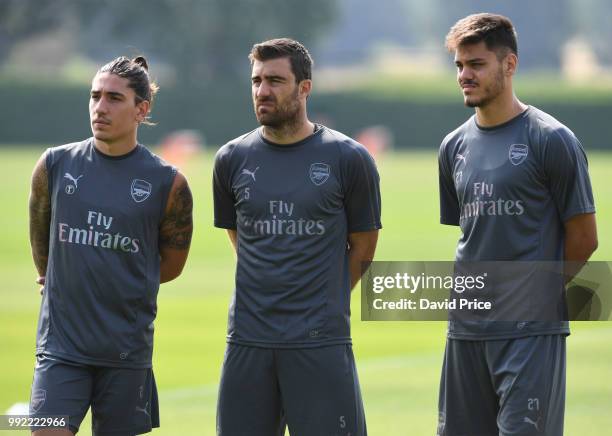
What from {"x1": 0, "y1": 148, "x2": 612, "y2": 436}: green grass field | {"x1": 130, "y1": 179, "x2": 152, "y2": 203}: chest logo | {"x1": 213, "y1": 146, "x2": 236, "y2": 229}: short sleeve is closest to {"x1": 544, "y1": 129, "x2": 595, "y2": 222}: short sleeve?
{"x1": 213, "y1": 146, "x2": 236, "y2": 229}: short sleeve

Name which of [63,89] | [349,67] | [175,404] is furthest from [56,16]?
[175,404]

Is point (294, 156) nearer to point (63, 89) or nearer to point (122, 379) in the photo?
point (122, 379)

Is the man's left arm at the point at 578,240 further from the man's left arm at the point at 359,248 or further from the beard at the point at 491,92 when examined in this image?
the man's left arm at the point at 359,248

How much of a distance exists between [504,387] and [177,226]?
1.66m

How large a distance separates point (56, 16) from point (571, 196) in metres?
75.4

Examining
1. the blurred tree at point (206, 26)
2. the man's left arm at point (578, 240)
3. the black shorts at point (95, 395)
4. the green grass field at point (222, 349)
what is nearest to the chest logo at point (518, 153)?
→ the man's left arm at point (578, 240)

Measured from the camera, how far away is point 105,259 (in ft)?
20.2

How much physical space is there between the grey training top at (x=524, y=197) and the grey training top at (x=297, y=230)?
48 centimetres

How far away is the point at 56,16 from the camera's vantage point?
3113 inches

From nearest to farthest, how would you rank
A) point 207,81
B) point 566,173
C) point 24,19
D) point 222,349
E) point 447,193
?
point 566,173 → point 447,193 → point 222,349 → point 207,81 → point 24,19

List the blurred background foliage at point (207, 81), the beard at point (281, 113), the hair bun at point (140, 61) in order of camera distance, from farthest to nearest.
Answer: the blurred background foliage at point (207, 81) < the hair bun at point (140, 61) < the beard at point (281, 113)

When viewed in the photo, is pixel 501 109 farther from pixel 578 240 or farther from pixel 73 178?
pixel 73 178

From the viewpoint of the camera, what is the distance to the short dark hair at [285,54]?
6.28m

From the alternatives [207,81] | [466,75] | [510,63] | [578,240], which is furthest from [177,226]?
[207,81]
